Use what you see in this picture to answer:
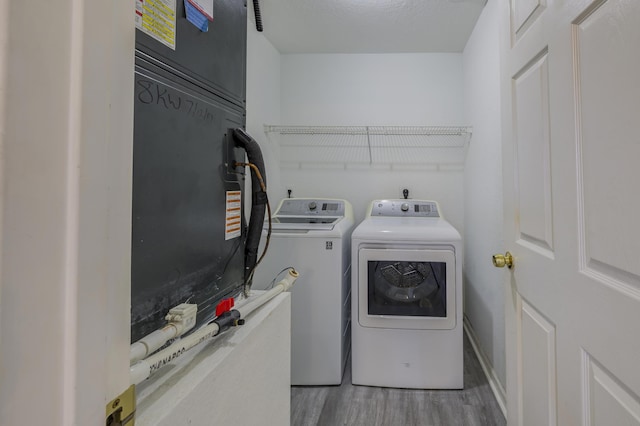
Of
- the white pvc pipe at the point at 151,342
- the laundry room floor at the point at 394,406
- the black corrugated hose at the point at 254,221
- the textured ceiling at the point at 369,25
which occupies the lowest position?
the laundry room floor at the point at 394,406

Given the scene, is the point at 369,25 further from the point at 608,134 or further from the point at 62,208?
the point at 62,208

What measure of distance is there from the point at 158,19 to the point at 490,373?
2.39m

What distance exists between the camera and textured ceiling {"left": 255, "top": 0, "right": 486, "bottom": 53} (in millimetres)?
2141

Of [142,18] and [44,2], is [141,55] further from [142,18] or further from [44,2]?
[44,2]

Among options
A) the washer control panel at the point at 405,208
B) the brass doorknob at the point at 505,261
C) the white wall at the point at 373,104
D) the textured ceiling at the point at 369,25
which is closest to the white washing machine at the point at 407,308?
the washer control panel at the point at 405,208

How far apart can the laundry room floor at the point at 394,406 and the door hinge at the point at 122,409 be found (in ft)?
4.93

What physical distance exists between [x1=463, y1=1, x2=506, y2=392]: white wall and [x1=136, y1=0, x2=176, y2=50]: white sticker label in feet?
5.45

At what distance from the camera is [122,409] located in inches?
Result: 15.3

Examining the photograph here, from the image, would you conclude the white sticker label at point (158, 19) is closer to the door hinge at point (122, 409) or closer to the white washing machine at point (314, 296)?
the door hinge at point (122, 409)

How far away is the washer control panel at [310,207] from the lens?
99.6 inches

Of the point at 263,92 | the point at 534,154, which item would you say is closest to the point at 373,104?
the point at 263,92

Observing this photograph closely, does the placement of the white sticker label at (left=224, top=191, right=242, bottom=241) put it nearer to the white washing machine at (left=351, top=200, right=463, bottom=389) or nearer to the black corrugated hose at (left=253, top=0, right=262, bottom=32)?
the white washing machine at (left=351, top=200, right=463, bottom=389)

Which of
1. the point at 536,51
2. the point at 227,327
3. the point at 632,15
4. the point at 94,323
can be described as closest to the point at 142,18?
the point at 94,323

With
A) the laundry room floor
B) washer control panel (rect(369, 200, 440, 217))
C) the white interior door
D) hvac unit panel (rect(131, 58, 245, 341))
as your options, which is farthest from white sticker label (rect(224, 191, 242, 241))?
washer control panel (rect(369, 200, 440, 217))
